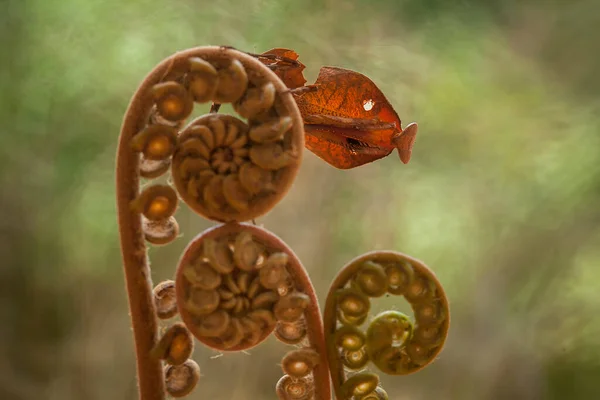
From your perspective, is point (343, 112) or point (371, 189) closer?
point (343, 112)

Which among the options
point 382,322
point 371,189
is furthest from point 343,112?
point 371,189

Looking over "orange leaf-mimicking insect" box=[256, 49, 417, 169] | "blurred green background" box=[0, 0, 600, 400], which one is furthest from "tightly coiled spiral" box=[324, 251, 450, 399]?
"blurred green background" box=[0, 0, 600, 400]

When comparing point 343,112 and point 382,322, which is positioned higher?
point 343,112

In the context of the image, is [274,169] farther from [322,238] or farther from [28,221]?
[28,221]

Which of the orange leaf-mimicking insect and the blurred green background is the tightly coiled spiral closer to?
the orange leaf-mimicking insect

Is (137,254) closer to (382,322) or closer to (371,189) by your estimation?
(382,322)

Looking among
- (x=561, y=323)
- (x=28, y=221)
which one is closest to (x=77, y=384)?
(x=28, y=221)
